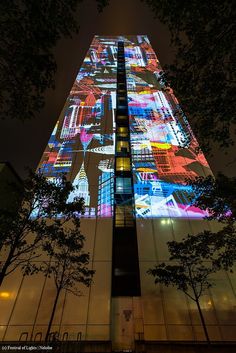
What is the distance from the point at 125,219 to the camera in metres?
21.6

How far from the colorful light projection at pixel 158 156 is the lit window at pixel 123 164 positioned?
3.79 feet

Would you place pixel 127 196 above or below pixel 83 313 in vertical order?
above

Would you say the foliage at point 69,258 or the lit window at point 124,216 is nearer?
the foliage at point 69,258

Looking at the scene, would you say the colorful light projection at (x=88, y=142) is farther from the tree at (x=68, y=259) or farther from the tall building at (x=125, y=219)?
the tree at (x=68, y=259)

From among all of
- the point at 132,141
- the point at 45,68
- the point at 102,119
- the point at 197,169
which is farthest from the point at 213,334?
the point at 102,119

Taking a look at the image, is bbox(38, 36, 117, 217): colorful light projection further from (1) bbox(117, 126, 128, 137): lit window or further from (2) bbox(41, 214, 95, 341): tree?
(2) bbox(41, 214, 95, 341): tree

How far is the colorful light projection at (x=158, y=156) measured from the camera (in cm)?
2164

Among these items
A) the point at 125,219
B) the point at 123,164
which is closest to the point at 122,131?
the point at 123,164

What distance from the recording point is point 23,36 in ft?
18.0

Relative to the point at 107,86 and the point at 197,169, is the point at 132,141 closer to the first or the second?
the point at 197,169

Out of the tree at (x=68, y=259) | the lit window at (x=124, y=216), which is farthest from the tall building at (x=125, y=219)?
the tree at (x=68, y=259)

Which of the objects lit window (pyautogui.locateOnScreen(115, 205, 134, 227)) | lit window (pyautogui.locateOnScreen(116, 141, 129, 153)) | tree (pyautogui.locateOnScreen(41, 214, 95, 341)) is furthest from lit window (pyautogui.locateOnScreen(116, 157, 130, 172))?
tree (pyautogui.locateOnScreen(41, 214, 95, 341))

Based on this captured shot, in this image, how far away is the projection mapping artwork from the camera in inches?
870

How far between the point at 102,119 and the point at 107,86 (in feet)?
31.3
